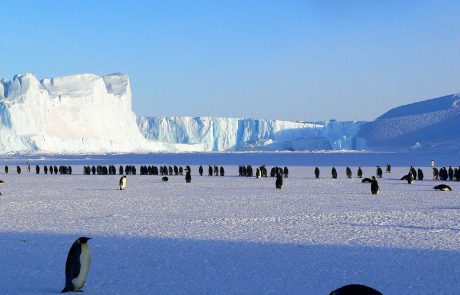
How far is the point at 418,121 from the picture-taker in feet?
361

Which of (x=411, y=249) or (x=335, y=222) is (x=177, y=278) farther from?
(x=335, y=222)

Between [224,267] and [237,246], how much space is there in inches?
53.0

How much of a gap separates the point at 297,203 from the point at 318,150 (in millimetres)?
104547

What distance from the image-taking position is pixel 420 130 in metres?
107

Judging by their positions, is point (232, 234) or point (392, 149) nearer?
point (232, 234)

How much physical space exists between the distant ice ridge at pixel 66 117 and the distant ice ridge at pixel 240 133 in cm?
2265

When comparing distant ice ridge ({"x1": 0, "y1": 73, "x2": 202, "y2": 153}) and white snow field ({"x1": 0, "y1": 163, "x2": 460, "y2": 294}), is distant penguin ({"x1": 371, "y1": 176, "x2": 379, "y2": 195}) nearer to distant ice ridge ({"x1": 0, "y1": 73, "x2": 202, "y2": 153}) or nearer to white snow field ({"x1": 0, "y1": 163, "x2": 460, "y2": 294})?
white snow field ({"x1": 0, "y1": 163, "x2": 460, "y2": 294})

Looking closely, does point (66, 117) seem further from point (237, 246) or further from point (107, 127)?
point (237, 246)

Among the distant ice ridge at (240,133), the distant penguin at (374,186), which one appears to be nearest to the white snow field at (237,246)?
the distant penguin at (374,186)

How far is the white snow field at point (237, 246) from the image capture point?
614 centimetres

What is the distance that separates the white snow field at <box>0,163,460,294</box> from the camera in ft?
20.1

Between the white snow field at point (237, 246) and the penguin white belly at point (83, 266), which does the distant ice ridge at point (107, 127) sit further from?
the penguin white belly at point (83, 266)

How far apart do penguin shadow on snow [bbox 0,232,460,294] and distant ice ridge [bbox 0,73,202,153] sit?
254 ft

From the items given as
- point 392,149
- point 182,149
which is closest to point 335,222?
point 392,149
